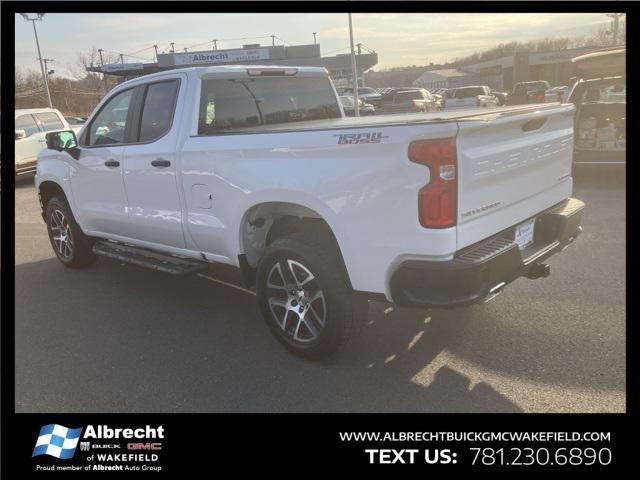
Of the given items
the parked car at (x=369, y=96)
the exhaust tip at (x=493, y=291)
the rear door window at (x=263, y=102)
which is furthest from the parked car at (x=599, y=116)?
the parked car at (x=369, y=96)

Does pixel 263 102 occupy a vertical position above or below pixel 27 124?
below

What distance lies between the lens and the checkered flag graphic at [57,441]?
307 cm

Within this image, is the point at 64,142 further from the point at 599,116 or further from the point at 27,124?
the point at 27,124

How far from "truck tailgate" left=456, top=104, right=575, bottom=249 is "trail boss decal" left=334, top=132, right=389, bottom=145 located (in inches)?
16.9

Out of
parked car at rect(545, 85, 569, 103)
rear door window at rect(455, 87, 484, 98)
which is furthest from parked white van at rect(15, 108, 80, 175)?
rear door window at rect(455, 87, 484, 98)

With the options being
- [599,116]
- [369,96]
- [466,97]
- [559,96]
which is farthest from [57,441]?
[369,96]

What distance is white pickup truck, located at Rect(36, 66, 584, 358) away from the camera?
2.97 meters

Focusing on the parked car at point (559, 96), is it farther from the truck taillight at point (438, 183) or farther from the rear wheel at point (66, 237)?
the rear wheel at point (66, 237)

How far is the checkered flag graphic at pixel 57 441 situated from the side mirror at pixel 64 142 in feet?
10.1

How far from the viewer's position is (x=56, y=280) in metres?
5.83

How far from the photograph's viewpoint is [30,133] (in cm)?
1321

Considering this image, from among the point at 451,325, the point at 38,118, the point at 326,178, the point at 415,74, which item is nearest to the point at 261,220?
the point at 326,178

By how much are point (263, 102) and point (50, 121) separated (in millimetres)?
11166

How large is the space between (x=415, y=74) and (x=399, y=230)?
103m
